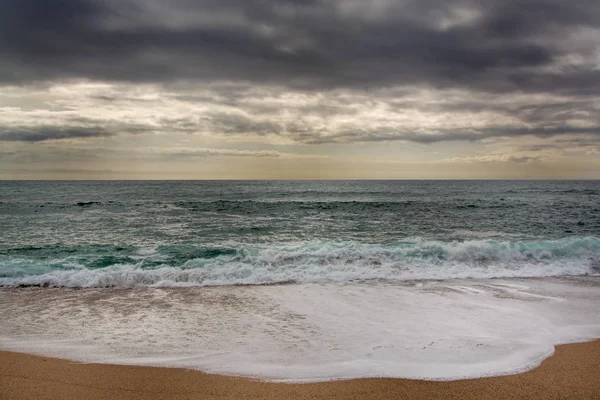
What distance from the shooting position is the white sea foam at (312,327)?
5.19 metres

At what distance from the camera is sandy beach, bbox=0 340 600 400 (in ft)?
14.2

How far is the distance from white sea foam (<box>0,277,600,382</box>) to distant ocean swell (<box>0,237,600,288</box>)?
35.7 inches

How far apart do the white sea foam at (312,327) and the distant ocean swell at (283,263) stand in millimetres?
908

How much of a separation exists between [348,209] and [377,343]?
27.1 metres

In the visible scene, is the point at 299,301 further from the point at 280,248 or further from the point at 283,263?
the point at 280,248

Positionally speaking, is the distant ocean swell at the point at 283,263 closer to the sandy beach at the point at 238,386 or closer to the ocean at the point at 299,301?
the ocean at the point at 299,301

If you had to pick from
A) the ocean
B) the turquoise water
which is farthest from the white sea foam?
the turquoise water

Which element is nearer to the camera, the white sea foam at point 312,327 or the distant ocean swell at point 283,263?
the white sea foam at point 312,327

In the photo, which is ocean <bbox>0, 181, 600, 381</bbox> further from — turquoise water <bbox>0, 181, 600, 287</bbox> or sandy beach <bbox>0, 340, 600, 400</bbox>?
sandy beach <bbox>0, 340, 600, 400</bbox>

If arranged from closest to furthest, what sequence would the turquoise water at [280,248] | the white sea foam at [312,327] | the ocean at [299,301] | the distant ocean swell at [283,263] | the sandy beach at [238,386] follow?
the sandy beach at [238,386] < the white sea foam at [312,327] < the ocean at [299,301] < the distant ocean swell at [283,263] < the turquoise water at [280,248]

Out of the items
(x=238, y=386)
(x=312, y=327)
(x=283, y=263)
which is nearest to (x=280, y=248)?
(x=283, y=263)

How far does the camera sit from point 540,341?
6.02m

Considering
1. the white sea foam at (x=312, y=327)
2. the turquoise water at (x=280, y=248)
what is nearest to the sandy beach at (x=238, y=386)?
the white sea foam at (x=312, y=327)

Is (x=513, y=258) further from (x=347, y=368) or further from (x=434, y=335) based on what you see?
(x=347, y=368)
